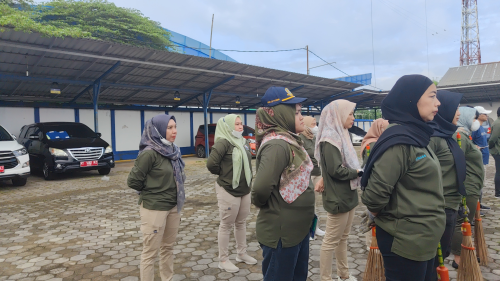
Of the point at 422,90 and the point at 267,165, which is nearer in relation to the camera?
the point at 422,90

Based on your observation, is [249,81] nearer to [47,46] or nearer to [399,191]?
[47,46]

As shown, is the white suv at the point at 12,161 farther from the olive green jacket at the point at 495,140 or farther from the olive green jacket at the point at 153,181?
the olive green jacket at the point at 495,140

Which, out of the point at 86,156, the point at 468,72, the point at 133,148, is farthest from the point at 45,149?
the point at 468,72

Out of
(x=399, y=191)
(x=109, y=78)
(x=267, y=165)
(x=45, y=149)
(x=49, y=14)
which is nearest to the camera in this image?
(x=399, y=191)

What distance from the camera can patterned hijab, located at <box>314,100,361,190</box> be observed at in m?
3.03

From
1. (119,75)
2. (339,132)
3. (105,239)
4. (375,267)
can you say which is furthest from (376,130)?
(119,75)

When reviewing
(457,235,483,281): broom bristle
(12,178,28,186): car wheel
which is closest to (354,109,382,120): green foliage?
(12,178,28,186): car wheel

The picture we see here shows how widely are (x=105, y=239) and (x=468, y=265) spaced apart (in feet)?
14.7

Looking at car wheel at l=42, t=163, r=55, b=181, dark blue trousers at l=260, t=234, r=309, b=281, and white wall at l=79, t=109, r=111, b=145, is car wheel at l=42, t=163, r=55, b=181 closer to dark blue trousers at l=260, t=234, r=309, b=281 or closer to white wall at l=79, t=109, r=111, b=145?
white wall at l=79, t=109, r=111, b=145

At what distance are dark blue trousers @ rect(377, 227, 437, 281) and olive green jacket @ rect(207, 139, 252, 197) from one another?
1844 millimetres

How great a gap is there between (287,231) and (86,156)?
382 inches

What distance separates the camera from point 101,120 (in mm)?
15586

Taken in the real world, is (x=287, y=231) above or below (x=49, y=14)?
below

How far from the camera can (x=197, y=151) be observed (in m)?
17.5
